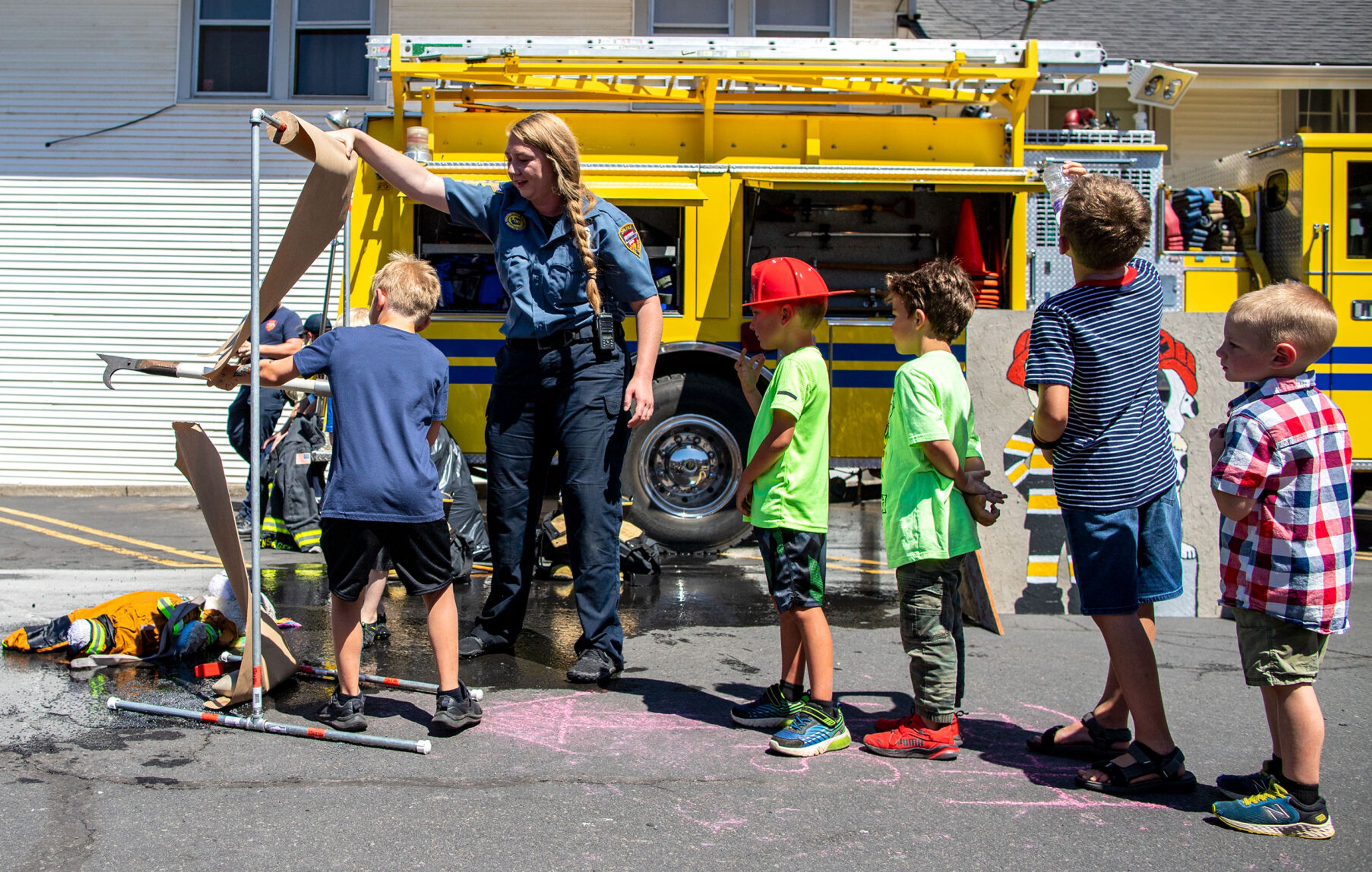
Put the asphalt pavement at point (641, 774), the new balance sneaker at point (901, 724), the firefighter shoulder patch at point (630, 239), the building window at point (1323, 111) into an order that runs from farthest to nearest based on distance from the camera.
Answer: the building window at point (1323, 111) < the firefighter shoulder patch at point (630, 239) < the new balance sneaker at point (901, 724) < the asphalt pavement at point (641, 774)

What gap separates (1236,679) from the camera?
4.45m

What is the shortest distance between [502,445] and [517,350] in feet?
1.23

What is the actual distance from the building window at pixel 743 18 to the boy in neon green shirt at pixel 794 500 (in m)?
8.90

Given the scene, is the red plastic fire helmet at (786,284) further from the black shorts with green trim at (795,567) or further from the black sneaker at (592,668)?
the black sneaker at (592,668)

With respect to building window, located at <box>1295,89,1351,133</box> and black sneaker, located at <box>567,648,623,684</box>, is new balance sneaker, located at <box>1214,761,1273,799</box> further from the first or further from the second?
building window, located at <box>1295,89,1351,133</box>

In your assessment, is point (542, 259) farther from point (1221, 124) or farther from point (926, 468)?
point (1221, 124)

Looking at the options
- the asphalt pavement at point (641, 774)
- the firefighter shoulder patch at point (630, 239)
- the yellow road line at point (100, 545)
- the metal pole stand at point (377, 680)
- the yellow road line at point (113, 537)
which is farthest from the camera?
the yellow road line at point (113, 537)

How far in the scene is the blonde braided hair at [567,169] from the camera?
405 centimetres

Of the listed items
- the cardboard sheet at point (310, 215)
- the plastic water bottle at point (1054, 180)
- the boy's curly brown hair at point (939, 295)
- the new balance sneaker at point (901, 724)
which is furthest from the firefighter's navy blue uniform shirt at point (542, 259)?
the plastic water bottle at point (1054, 180)

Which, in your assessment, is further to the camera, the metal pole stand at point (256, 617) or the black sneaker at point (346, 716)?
the black sneaker at point (346, 716)

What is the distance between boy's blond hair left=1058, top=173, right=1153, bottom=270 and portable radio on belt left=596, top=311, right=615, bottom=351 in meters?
1.73

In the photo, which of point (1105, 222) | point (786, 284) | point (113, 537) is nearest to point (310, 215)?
point (786, 284)

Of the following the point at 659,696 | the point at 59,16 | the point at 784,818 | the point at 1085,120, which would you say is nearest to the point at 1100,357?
the point at 784,818

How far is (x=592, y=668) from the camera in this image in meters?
4.16
